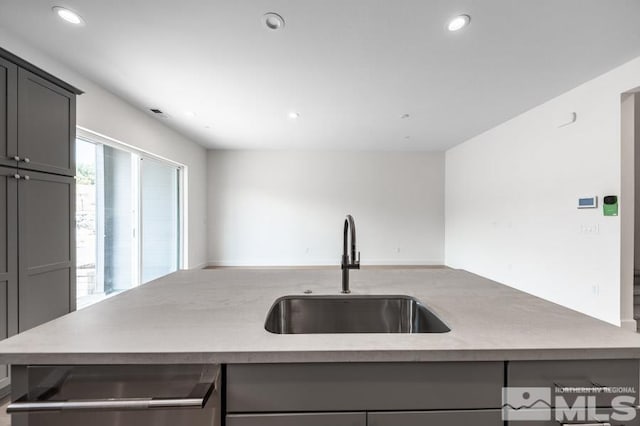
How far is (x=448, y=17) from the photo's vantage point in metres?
1.97

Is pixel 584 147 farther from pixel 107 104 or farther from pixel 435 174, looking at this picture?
pixel 107 104

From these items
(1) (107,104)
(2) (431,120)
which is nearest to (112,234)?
(1) (107,104)

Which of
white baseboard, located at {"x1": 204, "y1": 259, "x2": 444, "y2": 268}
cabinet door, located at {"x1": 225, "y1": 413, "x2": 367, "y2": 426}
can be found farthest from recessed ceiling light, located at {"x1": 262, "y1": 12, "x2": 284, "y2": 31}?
white baseboard, located at {"x1": 204, "y1": 259, "x2": 444, "y2": 268}

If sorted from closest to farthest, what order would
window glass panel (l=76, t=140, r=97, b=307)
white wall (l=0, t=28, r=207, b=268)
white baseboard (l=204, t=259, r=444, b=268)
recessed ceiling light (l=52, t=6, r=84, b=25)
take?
recessed ceiling light (l=52, t=6, r=84, b=25)
white wall (l=0, t=28, r=207, b=268)
window glass panel (l=76, t=140, r=97, b=307)
white baseboard (l=204, t=259, r=444, b=268)

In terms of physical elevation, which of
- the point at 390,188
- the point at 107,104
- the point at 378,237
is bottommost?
the point at 378,237

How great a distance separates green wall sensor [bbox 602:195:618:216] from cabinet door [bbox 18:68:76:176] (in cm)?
500

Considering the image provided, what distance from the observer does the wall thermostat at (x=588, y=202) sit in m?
2.96

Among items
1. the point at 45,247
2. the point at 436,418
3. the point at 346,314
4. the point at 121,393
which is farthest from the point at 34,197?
the point at 436,418

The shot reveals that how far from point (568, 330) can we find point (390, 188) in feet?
19.3

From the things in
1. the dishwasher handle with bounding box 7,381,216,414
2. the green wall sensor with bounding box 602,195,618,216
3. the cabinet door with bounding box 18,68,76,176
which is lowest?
the dishwasher handle with bounding box 7,381,216,414

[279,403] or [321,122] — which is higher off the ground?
[321,122]

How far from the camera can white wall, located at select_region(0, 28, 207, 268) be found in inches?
98.2

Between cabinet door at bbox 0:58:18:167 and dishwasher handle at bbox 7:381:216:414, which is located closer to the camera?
dishwasher handle at bbox 7:381:216:414

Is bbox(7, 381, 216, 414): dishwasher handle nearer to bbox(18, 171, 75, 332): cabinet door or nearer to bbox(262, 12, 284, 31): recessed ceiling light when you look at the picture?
bbox(18, 171, 75, 332): cabinet door
